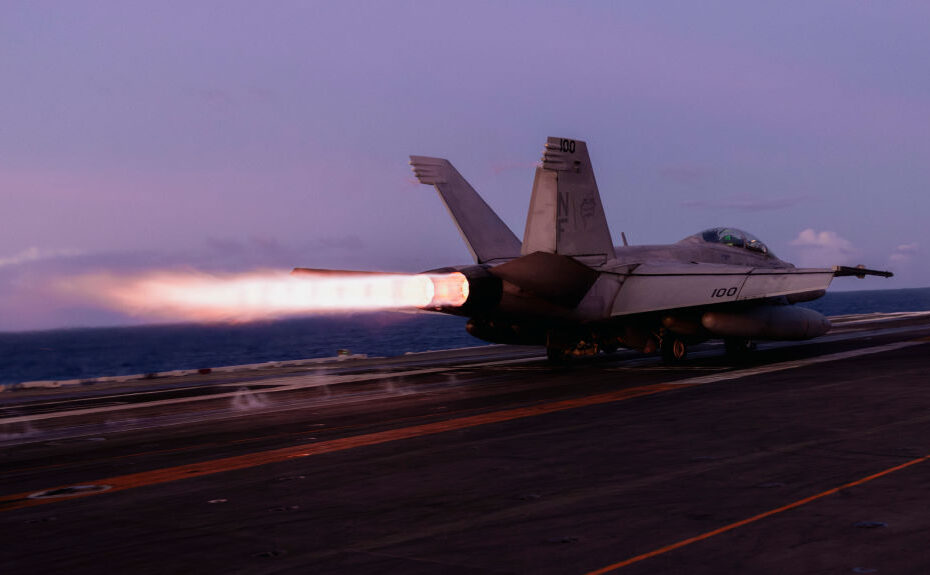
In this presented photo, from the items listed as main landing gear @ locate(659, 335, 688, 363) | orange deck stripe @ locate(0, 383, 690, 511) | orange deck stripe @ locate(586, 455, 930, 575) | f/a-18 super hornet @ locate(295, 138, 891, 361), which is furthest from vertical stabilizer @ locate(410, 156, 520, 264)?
orange deck stripe @ locate(586, 455, 930, 575)

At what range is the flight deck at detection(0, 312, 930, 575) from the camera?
6277mm

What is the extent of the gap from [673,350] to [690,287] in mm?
2658

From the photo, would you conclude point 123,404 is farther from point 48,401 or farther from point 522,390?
point 522,390

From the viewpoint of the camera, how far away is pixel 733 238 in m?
27.0

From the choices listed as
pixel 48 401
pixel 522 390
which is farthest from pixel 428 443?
pixel 48 401

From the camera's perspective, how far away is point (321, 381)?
79.2ft

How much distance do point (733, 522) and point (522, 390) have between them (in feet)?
39.5

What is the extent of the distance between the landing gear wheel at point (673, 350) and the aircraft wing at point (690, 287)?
2171 millimetres

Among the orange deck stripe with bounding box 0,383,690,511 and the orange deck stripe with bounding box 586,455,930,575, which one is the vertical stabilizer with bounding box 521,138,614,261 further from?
the orange deck stripe with bounding box 586,455,930,575

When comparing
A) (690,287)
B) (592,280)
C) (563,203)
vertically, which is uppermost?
(563,203)

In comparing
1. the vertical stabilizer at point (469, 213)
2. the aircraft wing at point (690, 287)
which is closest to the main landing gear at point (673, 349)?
the aircraft wing at point (690, 287)

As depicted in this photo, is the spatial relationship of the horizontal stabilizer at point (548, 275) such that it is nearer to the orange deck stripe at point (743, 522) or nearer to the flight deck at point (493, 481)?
the flight deck at point (493, 481)

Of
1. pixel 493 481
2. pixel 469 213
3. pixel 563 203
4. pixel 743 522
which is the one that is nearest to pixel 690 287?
pixel 563 203

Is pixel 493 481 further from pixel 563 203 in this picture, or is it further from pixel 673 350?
pixel 673 350
